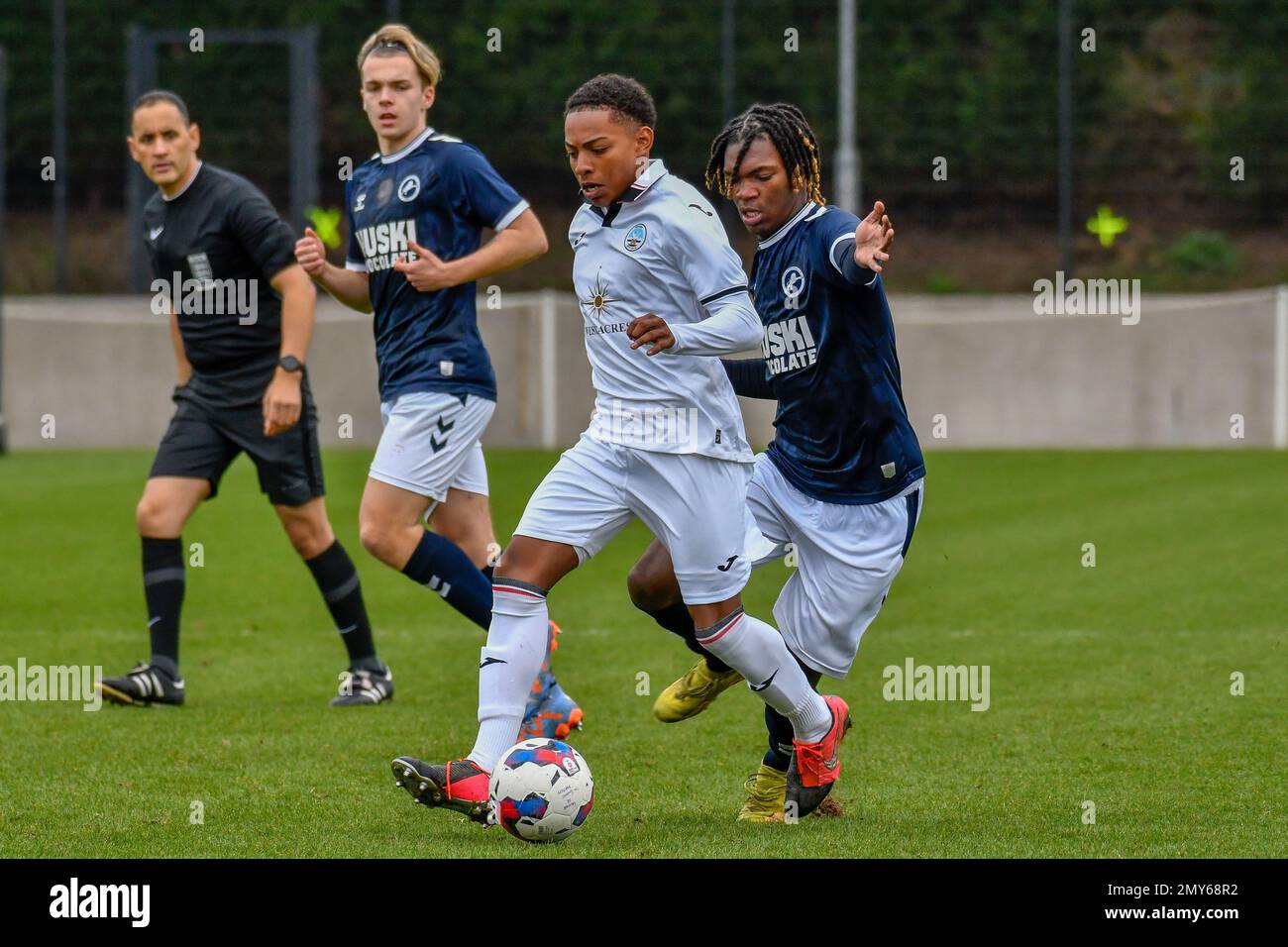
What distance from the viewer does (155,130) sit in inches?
269

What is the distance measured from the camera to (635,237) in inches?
196

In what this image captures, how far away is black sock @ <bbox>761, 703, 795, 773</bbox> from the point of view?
5.09 m

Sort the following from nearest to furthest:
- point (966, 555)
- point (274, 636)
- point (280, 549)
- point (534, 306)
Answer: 1. point (274, 636)
2. point (966, 555)
3. point (280, 549)
4. point (534, 306)

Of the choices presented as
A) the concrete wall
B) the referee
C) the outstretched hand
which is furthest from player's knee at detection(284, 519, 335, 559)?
the concrete wall

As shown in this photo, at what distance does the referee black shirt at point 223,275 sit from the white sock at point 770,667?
8.55ft

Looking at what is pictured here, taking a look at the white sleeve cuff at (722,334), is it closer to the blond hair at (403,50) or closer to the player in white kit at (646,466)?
the player in white kit at (646,466)

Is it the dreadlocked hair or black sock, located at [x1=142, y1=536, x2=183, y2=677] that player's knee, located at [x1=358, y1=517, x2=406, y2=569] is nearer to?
black sock, located at [x1=142, y1=536, x2=183, y2=677]

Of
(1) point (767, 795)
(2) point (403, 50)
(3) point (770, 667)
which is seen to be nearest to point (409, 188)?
(2) point (403, 50)

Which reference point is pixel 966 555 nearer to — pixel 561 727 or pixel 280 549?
pixel 280 549

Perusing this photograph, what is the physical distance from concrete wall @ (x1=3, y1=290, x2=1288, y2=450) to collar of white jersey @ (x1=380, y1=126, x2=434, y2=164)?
43.2 feet

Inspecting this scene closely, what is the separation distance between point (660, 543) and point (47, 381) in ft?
55.3

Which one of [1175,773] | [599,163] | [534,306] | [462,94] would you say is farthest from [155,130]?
[462,94]

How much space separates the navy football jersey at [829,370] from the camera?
5.07 metres

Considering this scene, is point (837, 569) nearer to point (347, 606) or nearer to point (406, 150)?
point (406, 150)
